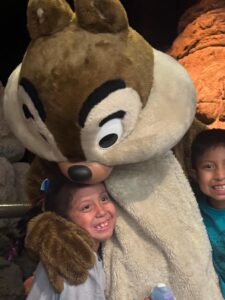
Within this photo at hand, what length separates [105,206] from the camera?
1.13 m

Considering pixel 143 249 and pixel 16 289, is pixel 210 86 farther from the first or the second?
pixel 16 289

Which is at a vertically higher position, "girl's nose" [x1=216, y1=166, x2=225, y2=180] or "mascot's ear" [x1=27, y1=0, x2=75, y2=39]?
"mascot's ear" [x1=27, y1=0, x2=75, y2=39]

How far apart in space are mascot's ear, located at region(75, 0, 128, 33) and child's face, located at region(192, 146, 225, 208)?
442 millimetres

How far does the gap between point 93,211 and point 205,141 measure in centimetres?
35

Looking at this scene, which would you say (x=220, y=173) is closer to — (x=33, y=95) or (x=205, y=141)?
(x=205, y=141)

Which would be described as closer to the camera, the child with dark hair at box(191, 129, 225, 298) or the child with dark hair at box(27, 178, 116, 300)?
the child with dark hair at box(27, 178, 116, 300)

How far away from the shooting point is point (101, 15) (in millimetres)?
926

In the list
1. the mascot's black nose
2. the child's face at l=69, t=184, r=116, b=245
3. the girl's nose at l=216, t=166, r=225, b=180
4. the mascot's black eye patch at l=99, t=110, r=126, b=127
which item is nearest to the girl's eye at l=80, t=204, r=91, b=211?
the child's face at l=69, t=184, r=116, b=245

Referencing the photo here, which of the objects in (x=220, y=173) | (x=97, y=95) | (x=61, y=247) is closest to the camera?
(x=97, y=95)

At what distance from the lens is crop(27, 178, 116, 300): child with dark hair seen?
1.08 metres

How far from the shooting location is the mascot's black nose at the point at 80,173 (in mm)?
987

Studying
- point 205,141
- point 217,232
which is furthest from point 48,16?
point 217,232

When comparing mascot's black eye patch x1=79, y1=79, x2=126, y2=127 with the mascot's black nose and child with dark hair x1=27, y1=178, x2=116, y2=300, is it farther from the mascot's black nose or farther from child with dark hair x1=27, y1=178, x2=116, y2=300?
child with dark hair x1=27, y1=178, x2=116, y2=300

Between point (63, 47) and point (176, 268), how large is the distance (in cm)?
55
